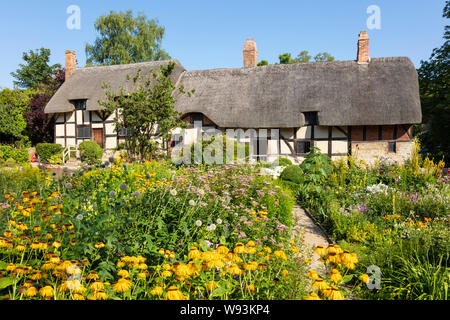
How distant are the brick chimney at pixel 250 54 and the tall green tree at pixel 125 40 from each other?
10.5 meters

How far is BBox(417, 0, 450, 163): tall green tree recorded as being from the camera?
48.6 feet

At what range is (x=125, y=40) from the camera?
78.8ft

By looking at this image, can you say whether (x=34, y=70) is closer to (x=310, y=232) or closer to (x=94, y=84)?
(x=94, y=84)

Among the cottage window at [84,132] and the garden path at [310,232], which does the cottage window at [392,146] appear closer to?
the garden path at [310,232]

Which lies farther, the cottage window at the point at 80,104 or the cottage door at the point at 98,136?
the cottage window at the point at 80,104

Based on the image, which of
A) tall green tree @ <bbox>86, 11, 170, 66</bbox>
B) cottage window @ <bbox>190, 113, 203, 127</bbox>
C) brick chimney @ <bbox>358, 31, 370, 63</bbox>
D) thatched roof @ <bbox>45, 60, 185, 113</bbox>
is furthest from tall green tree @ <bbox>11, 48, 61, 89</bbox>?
brick chimney @ <bbox>358, 31, 370, 63</bbox>

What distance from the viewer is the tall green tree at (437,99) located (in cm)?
1482

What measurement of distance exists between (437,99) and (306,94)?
779 cm

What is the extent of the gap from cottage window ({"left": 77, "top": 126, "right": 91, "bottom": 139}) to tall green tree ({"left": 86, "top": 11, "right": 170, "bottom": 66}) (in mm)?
9044

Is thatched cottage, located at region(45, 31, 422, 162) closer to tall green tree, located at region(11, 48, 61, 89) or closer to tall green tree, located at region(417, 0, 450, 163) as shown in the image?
tall green tree, located at region(417, 0, 450, 163)

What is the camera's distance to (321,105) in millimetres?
13633

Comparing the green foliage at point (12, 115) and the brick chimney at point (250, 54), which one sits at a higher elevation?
the brick chimney at point (250, 54)

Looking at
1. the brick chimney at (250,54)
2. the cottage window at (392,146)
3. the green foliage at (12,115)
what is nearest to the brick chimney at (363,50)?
the cottage window at (392,146)
